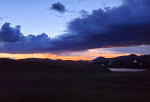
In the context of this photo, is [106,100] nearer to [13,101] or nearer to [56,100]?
[56,100]

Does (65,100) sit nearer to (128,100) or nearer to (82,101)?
(82,101)

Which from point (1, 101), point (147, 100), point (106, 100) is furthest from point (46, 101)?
point (147, 100)

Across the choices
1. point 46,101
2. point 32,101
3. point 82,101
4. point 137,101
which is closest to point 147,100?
point 137,101

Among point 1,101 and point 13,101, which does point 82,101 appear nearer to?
point 13,101

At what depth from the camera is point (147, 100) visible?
41.3ft

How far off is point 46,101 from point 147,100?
255 inches

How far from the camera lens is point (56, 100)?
1245 cm

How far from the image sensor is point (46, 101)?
1207 cm

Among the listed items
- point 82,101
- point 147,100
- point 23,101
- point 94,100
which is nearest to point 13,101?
point 23,101

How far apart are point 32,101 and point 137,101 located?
6.54 m

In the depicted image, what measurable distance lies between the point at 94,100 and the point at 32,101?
391 centimetres

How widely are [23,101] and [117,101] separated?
19.2 ft

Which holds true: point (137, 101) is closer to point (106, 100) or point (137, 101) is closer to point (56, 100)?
point (106, 100)

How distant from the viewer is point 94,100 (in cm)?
1254
